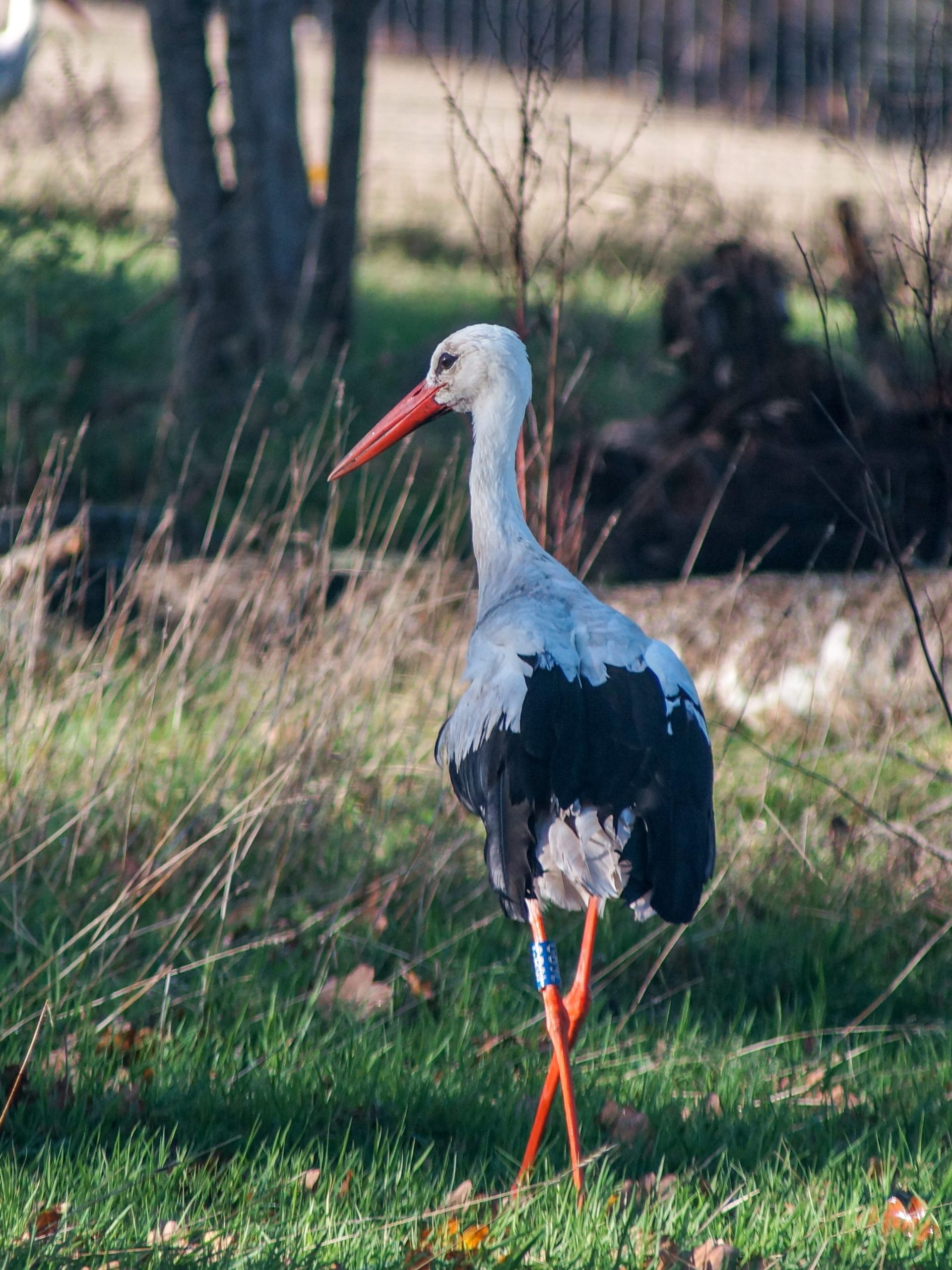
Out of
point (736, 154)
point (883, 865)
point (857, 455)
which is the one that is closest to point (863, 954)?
point (883, 865)

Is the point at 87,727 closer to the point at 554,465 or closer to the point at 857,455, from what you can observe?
the point at 554,465

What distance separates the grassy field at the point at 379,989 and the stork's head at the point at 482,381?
0.80m

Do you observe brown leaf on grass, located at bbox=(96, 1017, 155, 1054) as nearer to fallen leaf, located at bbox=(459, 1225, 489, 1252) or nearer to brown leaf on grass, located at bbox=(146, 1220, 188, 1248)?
brown leaf on grass, located at bbox=(146, 1220, 188, 1248)

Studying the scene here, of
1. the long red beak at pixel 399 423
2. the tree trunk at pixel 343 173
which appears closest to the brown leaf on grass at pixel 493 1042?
the long red beak at pixel 399 423

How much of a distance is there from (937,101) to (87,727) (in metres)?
→ 3.73

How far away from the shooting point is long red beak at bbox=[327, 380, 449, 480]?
12.3ft

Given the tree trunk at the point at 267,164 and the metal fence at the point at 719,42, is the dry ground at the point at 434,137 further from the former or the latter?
the tree trunk at the point at 267,164

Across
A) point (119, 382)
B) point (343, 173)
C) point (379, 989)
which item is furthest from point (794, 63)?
point (379, 989)

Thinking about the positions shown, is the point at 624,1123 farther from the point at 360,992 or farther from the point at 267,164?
the point at 267,164

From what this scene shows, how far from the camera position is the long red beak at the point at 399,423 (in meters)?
3.74

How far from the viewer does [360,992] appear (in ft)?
12.5

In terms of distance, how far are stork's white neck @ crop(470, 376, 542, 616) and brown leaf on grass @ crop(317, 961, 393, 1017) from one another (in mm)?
1121

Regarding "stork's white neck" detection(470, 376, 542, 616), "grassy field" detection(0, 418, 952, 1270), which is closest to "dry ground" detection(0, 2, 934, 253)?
"grassy field" detection(0, 418, 952, 1270)

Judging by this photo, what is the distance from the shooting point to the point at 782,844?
15.1 feet
